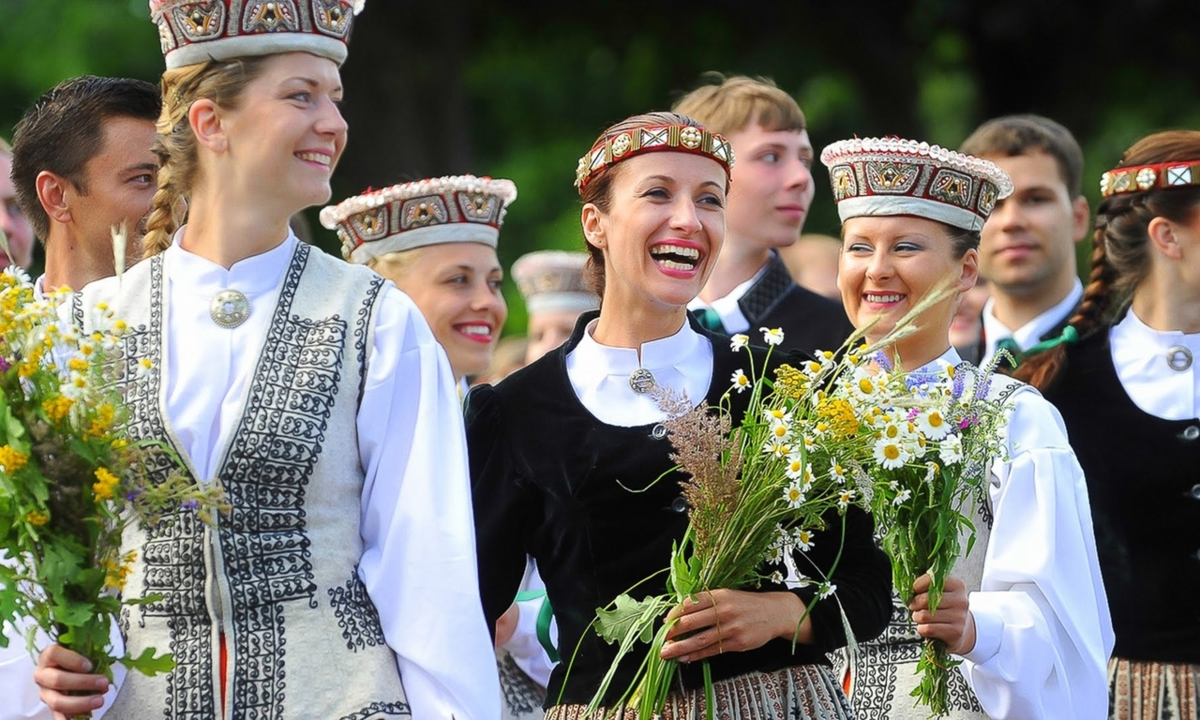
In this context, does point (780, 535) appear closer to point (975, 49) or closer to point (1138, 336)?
point (1138, 336)

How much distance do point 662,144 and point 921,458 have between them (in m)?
0.92

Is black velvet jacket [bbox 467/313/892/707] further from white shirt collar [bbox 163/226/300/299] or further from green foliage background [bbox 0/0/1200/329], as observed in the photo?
green foliage background [bbox 0/0/1200/329]

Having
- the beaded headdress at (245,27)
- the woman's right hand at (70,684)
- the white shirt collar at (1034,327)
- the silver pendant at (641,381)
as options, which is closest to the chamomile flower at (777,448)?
the silver pendant at (641,381)

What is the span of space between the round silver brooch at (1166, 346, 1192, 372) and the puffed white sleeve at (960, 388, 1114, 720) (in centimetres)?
78

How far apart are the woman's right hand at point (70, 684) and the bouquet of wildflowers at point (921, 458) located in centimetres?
148

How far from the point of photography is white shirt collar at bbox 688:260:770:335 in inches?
244

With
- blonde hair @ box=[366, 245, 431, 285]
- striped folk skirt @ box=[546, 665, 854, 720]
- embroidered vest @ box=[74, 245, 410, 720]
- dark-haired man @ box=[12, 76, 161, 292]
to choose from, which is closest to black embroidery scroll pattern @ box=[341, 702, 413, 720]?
embroidered vest @ box=[74, 245, 410, 720]

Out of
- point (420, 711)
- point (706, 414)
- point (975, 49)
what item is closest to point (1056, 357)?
point (706, 414)

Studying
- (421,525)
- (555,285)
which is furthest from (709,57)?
(421,525)

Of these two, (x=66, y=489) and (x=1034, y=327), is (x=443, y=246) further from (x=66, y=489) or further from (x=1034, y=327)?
(x=66, y=489)

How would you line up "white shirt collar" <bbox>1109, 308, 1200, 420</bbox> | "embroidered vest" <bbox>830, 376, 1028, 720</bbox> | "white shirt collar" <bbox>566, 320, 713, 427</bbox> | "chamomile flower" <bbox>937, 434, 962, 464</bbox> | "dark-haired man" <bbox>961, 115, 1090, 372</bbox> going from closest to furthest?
"chamomile flower" <bbox>937, 434, 962, 464</bbox>
"white shirt collar" <bbox>566, 320, 713, 427</bbox>
"embroidered vest" <bbox>830, 376, 1028, 720</bbox>
"white shirt collar" <bbox>1109, 308, 1200, 420</bbox>
"dark-haired man" <bbox>961, 115, 1090, 372</bbox>

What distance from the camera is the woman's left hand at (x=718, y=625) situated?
12.6 ft

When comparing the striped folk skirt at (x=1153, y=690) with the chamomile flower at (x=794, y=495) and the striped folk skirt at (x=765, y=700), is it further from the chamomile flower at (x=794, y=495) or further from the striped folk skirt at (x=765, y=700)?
the chamomile flower at (x=794, y=495)

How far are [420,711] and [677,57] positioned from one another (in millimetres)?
11817
